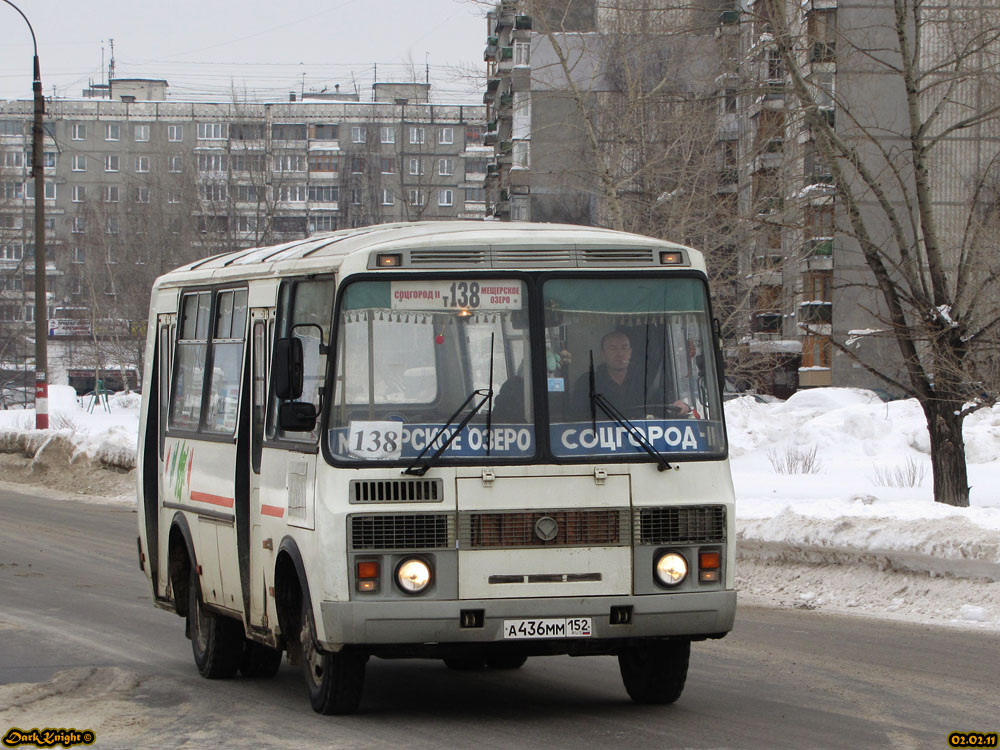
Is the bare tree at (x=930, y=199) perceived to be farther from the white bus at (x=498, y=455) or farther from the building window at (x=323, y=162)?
the building window at (x=323, y=162)

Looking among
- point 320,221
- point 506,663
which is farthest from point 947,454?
point 320,221

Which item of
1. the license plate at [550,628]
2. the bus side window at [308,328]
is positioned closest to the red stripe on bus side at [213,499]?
the bus side window at [308,328]

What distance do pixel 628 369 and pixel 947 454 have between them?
37.0ft

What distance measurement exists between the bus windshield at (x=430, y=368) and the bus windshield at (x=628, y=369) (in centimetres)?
18

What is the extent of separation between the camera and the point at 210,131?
11738 cm

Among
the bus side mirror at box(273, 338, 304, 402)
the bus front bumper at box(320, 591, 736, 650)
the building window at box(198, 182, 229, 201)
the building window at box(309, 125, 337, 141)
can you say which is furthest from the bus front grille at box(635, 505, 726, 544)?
the building window at box(309, 125, 337, 141)

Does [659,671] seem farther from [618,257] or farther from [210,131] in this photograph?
[210,131]

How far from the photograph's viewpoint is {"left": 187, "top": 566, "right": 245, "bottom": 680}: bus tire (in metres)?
9.62

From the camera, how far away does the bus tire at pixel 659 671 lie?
27.1 feet

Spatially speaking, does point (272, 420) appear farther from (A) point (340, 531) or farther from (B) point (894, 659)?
(B) point (894, 659)

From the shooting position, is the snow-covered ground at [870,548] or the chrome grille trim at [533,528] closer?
the chrome grille trim at [533,528]

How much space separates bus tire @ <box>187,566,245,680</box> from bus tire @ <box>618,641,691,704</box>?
254 centimetres

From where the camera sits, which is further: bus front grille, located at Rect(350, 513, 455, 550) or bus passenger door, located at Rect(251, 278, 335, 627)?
bus passenger door, located at Rect(251, 278, 335, 627)

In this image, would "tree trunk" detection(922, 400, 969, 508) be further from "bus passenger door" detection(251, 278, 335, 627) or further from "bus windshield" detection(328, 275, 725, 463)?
"bus passenger door" detection(251, 278, 335, 627)
